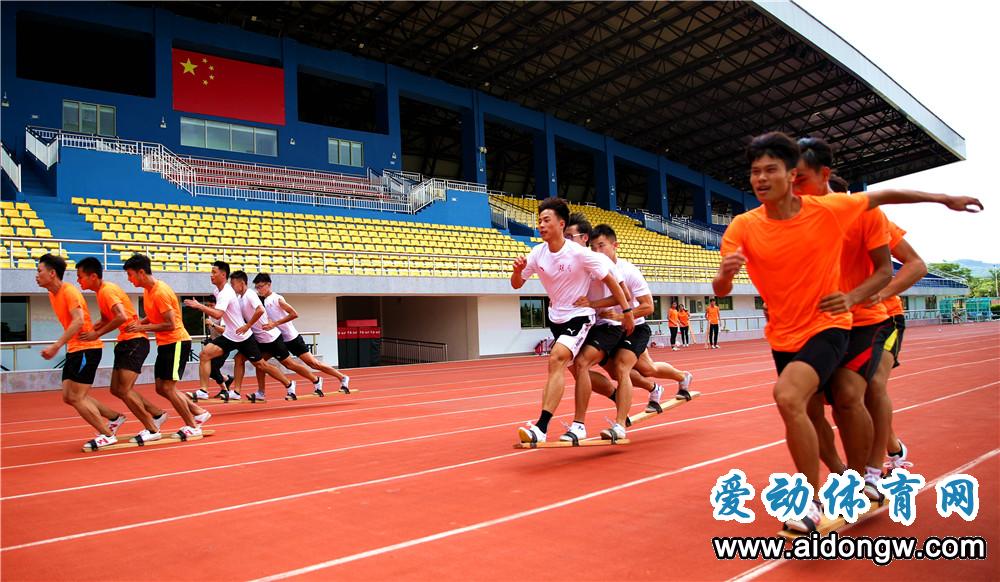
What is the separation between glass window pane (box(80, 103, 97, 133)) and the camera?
26.3m

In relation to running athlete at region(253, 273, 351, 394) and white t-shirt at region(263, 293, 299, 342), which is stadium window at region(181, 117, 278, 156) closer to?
white t-shirt at region(263, 293, 299, 342)

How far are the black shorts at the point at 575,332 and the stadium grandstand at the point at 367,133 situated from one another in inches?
354

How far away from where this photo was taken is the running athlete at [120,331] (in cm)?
701

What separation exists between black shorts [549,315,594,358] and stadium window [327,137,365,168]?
27391 mm

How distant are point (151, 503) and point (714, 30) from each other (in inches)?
1267

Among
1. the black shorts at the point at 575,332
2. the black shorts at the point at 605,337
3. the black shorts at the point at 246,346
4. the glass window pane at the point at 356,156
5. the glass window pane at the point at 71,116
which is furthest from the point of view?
the glass window pane at the point at 356,156

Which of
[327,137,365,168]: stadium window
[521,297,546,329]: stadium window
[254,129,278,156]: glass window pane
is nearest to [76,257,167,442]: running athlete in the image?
[521,297,546,329]: stadium window

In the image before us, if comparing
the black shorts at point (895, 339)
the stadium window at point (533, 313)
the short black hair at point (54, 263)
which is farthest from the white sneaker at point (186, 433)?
the stadium window at point (533, 313)

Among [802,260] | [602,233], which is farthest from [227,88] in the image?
[802,260]

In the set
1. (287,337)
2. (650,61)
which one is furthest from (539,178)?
(287,337)

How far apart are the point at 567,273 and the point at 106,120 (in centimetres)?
2614

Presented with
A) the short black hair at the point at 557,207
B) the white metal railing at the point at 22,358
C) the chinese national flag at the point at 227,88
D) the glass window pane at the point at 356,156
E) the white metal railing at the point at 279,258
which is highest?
the chinese national flag at the point at 227,88

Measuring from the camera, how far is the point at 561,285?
646 centimetres

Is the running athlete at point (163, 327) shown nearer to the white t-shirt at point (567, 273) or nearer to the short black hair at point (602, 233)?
the white t-shirt at point (567, 273)
